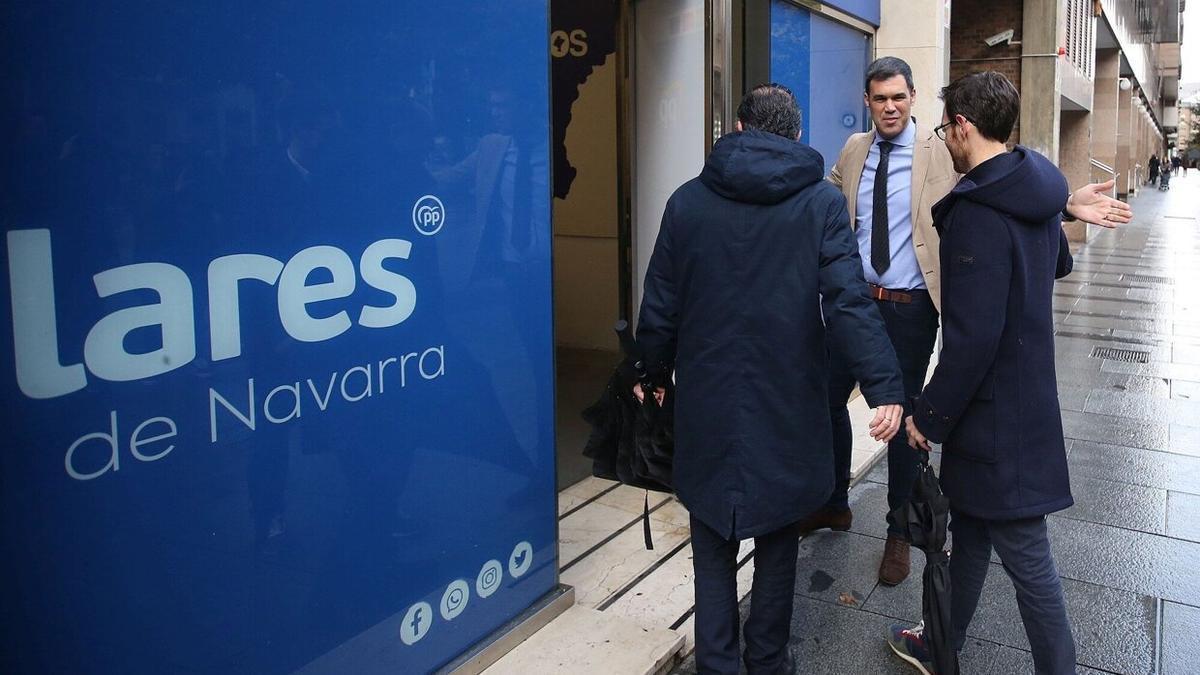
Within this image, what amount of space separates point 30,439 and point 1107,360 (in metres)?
9.05

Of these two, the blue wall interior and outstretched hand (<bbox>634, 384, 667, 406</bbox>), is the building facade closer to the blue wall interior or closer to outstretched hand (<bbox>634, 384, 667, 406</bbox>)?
outstretched hand (<bbox>634, 384, 667, 406</bbox>)

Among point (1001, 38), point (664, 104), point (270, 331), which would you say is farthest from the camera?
point (1001, 38)

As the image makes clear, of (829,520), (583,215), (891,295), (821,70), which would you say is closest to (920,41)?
(821,70)

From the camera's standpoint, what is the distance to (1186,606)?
3805mm

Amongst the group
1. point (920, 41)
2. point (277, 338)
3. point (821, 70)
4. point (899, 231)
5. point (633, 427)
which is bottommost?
point (633, 427)

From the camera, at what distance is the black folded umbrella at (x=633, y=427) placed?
3.21 metres

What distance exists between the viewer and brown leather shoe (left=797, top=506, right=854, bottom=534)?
4602mm

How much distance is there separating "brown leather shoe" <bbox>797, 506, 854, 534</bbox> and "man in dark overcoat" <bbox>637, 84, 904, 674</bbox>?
1.58 metres

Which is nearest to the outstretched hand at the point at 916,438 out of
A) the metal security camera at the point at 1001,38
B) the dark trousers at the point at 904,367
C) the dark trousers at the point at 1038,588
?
the dark trousers at the point at 1038,588

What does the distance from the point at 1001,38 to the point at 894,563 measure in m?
11.0

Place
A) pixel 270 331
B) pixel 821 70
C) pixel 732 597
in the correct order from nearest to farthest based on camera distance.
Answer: pixel 270 331 < pixel 732 597 < pixel 821 70

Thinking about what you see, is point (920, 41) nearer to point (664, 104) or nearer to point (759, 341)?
point (664, 104)

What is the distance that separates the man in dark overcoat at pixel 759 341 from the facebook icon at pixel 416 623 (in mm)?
842

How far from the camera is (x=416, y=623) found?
2924 mm
